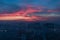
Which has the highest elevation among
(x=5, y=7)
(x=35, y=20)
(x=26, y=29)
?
(x=5, y=7)

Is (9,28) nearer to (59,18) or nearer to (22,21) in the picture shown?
(22,21)

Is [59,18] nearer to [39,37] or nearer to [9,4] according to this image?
[39,37]

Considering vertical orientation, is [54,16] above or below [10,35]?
above

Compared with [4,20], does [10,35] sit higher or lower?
lower

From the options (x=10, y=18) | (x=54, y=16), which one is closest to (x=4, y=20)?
(x=10, y=18)

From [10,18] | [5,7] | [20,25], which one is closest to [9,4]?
[5,7]
